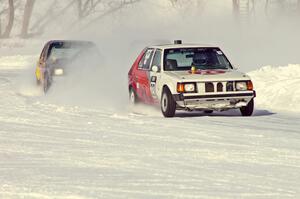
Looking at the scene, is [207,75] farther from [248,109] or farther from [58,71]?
[58,71]

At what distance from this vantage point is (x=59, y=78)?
20.0m

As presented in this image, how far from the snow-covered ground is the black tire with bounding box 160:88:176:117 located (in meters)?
0.21

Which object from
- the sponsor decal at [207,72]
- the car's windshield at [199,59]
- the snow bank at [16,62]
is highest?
the car's windshield at [199,59]

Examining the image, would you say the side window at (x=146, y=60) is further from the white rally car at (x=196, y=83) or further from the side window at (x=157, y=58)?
→ the side window at (x=157, y=58)

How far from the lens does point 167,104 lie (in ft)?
48.7

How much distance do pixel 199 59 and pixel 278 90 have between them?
12.7 ft

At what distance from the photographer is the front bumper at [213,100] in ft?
47.9

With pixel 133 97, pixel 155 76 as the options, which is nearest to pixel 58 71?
pixel 133 97

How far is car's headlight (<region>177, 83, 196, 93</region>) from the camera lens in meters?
14.5

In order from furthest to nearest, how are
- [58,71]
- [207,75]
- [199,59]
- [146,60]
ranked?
[58,71], [146,60], [199,59], [207,75]

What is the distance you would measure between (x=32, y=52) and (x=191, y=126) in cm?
4846

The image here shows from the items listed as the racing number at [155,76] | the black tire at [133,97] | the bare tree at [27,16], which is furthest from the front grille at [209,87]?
the bare tree at [27,16]

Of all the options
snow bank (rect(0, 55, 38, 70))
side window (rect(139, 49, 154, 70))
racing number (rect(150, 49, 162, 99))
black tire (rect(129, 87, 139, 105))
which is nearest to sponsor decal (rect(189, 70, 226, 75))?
racing number (rect(150, 49, 162, 99))

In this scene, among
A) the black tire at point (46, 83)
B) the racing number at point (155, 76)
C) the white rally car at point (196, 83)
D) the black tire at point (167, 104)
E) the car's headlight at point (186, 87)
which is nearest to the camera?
the car's headlight at point (186, 87)
